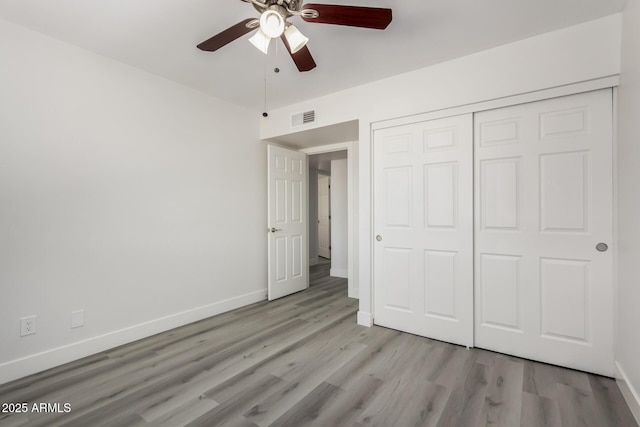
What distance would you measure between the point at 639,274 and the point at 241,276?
3.54 meters

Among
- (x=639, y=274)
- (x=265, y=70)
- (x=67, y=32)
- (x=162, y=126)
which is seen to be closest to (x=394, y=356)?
(x=639, y=274)

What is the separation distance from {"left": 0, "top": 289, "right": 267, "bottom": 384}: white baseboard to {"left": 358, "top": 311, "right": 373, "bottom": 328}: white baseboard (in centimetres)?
156

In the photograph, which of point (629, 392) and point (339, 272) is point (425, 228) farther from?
point (339, 272)

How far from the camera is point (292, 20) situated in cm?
211

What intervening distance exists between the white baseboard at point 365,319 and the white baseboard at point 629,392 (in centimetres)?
183

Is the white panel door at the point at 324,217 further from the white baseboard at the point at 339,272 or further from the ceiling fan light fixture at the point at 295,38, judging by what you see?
the ceiling fan light fixture at the point at 295,38

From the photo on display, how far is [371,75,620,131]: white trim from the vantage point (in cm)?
210

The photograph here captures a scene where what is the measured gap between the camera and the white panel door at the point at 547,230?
212cm

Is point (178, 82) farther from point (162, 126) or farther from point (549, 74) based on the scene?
point (549, 74)

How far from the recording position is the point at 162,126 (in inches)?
118

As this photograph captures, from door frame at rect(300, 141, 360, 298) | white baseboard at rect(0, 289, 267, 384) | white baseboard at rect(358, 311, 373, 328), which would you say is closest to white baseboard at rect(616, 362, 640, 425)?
white baseboard at rect(358, 311, 373, 328)

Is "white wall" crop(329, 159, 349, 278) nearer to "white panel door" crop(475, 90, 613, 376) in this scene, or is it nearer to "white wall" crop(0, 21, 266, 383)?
"white wall" crop(0, 21, 266, 383)

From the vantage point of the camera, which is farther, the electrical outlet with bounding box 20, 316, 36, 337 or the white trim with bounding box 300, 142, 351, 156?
the white trim with bounding box 300, 142, 351, 156

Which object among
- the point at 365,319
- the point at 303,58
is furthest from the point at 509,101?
the point at 365,319
